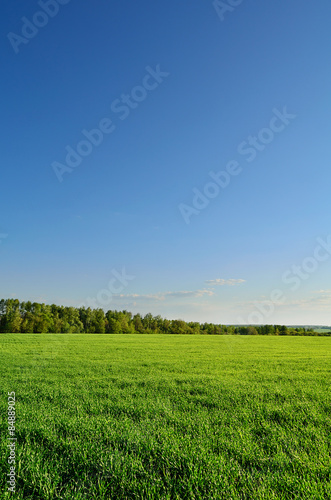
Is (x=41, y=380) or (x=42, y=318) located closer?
(x=41, y=380)

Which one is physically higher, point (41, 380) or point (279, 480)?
point (279, 480)

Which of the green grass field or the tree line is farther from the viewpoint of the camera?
the tree line

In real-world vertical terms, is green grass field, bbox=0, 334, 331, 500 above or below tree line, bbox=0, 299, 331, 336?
above

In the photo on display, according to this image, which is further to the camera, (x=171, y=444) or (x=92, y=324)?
(x=92, y=324)

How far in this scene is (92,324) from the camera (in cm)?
8506

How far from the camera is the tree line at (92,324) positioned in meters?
75.9

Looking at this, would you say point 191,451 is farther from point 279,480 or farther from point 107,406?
point 107,406

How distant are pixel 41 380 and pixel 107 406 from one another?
4.64m

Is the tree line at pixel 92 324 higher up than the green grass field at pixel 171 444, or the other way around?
the green grass field at pixel 171 444

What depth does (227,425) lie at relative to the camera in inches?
199

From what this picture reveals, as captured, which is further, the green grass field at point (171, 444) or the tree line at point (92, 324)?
the tree line at point (92, 324)

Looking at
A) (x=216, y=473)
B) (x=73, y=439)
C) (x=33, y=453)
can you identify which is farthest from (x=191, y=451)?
(x=33, y=453)

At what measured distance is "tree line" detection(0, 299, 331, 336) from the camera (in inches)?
2990

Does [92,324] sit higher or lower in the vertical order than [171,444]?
lower
